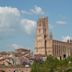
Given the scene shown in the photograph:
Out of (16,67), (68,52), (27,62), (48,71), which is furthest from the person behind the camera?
(68,52)

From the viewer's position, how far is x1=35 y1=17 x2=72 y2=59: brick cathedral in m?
130

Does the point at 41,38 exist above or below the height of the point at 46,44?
above

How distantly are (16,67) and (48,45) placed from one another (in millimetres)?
33306

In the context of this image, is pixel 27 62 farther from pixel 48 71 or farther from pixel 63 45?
pixel 48 71

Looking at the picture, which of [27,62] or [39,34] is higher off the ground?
[39,34]

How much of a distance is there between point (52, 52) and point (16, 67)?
32.8 metres

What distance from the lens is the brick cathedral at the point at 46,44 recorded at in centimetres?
13050

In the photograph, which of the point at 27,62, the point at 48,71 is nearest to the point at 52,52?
the point at 27,62

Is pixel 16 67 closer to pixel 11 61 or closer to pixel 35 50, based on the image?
pixel 11 61

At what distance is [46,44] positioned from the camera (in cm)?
13175

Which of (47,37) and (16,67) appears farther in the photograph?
(47,37)

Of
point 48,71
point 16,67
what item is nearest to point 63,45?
point 16,67

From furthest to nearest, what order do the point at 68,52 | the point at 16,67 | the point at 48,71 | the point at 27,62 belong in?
the point at 68,52 → the point at 27,62 → the point at 16,67 → the point at 48,71

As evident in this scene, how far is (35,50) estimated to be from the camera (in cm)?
13262
